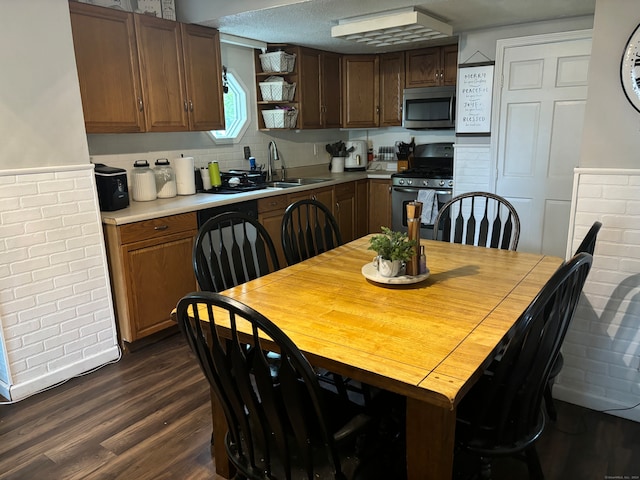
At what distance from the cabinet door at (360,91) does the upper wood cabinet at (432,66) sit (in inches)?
15.9

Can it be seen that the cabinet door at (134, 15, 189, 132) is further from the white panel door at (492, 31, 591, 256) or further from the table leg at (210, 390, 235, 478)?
the white panel door at (492, 31, 591, 256)

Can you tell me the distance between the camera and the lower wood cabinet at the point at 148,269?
2.83m

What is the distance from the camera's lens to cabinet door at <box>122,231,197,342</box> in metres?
2.89

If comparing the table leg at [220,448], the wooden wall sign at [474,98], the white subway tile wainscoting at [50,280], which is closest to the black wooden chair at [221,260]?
the table leg at [220,448]

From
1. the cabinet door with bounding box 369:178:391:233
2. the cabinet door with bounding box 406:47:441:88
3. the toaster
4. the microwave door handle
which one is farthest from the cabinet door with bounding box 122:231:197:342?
the cabinet door with bounding box 406:47:441:88

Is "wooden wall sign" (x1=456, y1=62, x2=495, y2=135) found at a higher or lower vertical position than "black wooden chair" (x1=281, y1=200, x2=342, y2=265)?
higher

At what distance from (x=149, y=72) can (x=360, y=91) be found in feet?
8.09

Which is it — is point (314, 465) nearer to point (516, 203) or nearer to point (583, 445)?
point (583, 445)

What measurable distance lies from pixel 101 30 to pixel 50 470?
239 centimetres

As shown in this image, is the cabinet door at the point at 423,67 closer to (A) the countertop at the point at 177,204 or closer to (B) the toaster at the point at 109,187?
(A) the countertop at the point at 177,204

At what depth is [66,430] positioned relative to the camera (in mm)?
2256

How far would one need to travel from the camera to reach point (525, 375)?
140 cm

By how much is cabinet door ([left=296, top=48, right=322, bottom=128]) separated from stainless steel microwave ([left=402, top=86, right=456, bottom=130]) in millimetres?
868

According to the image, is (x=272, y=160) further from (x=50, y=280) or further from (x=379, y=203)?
(x=50, y=280)
